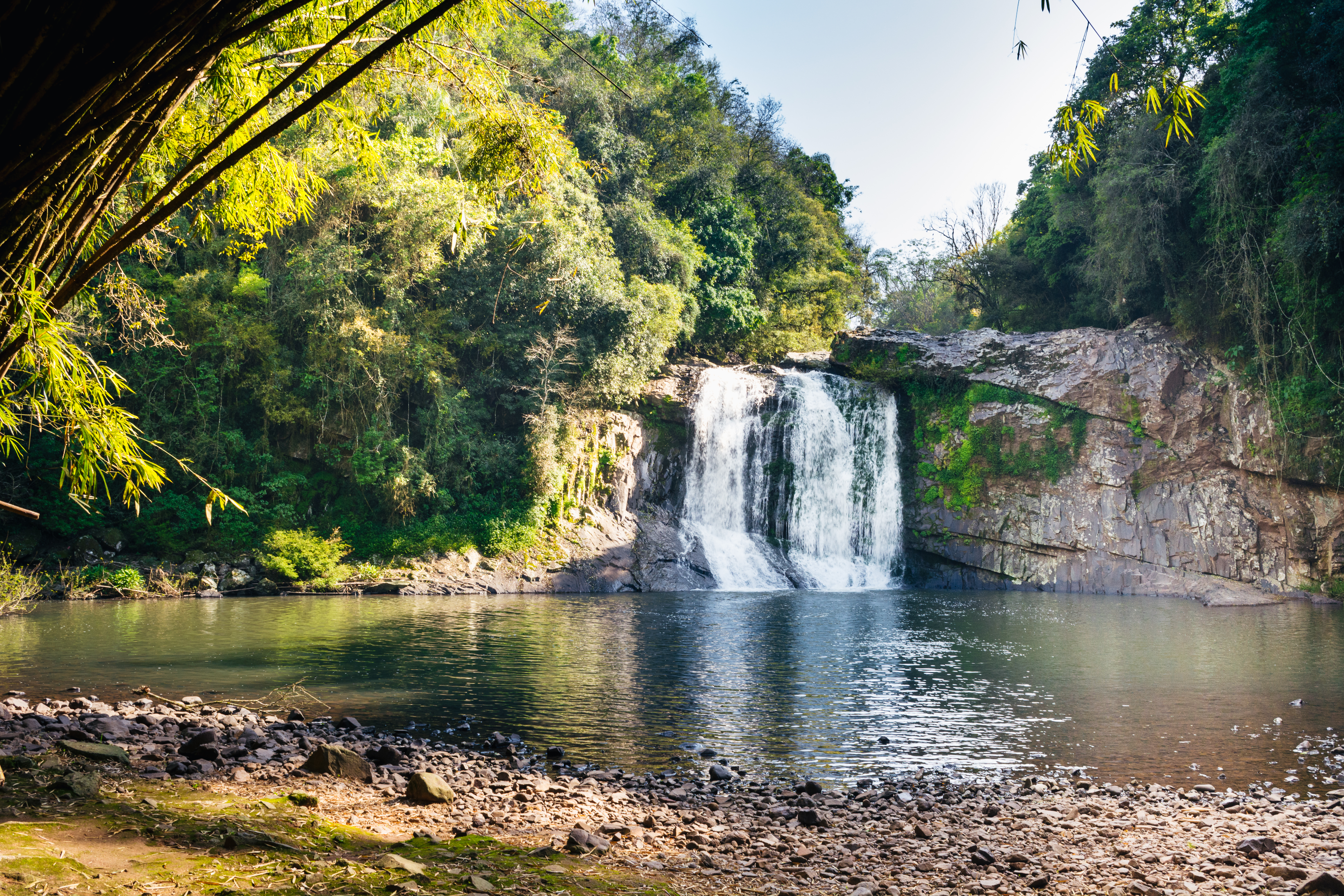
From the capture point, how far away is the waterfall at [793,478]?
85.9ft

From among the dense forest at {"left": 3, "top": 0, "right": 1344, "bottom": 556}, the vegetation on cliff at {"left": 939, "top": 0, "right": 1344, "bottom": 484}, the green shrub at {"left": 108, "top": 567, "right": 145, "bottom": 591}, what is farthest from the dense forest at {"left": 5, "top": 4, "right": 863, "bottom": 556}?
the vegetation on cliff at {"left": 939, "top": 0, "right": 1344, "bottom": 484}

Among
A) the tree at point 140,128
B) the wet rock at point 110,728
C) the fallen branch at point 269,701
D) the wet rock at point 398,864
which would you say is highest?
the tree at point 140,128

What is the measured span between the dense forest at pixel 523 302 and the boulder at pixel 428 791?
1572 centimetres

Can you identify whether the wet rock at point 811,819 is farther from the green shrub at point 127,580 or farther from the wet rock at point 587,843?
the green shrub at point 127,580

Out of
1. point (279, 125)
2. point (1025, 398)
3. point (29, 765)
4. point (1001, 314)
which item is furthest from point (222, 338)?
point (1001, 314)

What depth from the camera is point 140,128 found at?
2.87 m

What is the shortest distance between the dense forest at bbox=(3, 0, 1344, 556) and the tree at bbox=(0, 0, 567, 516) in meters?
14.0

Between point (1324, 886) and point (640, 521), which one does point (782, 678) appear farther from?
point (640, 521)

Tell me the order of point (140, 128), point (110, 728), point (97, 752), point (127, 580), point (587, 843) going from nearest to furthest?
point (140, 128), point (587, 843), point (97, 752), point (110, 728), point (127, 580)

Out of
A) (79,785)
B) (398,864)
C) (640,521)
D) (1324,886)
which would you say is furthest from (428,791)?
(640,521)

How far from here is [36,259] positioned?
9.09 ft

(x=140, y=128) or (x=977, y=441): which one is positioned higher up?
(x=977, y=441)

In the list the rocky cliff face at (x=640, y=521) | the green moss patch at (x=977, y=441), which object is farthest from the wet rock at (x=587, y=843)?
the green moss patch at (x=977, y=441)

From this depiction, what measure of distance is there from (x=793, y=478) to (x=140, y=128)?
2454 centimetres
